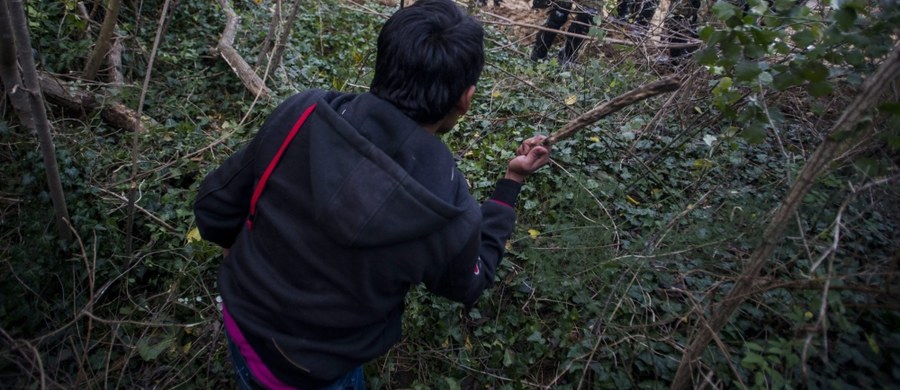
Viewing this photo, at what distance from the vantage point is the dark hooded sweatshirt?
4.28 feet

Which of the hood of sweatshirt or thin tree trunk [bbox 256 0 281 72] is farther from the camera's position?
thin tree trunk [bbox 256 0 281 72]

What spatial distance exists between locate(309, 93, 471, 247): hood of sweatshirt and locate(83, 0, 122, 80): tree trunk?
3.25 metres

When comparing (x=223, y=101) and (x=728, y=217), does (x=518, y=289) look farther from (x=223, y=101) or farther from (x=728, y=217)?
(x=223, y=101)

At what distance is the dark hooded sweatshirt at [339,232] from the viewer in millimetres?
1305

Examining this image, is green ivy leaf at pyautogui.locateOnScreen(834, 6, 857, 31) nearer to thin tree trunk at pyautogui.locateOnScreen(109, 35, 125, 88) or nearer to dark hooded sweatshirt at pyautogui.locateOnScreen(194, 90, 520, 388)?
dark hooded sweatshirt at pyautogui.locateOnScreen(194, 90, 520, 388)

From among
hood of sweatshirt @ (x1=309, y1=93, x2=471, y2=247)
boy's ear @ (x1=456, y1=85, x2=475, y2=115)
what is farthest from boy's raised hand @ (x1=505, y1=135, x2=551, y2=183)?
hood of sweatshirt @ (x1=309, y1=93, x2=471, y2=247)

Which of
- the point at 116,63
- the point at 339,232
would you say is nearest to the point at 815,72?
the point at 339,232

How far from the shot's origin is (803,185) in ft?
5.33

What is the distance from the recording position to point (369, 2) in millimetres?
6820

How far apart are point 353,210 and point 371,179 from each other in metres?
0.09

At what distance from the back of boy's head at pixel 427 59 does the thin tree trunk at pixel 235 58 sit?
2.92 metres

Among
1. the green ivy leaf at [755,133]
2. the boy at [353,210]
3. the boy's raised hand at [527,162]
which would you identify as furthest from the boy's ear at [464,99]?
the green ivy leaf at [755,133]

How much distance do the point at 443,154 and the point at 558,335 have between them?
1.50 meters

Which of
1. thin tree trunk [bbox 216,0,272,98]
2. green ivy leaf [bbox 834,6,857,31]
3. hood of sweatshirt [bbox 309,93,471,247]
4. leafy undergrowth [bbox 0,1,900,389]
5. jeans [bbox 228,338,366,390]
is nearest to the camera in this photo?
hood of sweatshirt [bbox 309,93,471,247]
